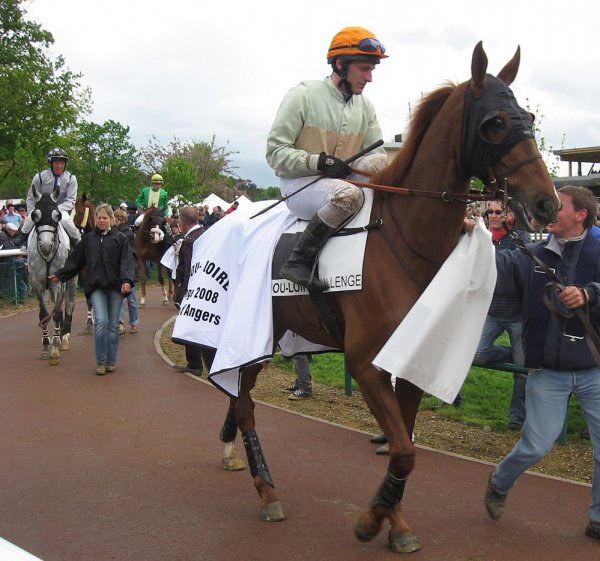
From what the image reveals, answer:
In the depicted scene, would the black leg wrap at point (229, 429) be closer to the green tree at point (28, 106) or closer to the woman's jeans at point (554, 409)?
the woman's jeans at point (554, 409)

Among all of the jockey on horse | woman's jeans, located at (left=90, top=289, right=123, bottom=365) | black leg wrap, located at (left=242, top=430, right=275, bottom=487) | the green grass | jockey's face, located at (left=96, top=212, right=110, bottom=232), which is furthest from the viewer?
the jockey on horse

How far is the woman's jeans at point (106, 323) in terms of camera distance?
959 centimetres

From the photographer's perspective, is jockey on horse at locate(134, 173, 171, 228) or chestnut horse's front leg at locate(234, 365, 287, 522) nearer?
chestnut horse's front leg at locate(234, 365, 287, 522)

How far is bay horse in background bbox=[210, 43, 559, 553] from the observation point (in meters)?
3.75

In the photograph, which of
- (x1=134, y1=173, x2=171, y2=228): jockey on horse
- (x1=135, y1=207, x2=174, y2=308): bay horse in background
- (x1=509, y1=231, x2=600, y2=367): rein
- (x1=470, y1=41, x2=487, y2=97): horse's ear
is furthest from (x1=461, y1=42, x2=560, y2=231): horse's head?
(x1=134, y1=173, x2=171, y2=228): jockey on horse

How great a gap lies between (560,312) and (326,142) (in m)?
1.89

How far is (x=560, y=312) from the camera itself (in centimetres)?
418

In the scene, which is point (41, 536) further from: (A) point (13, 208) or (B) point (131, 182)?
(B) point (131, 182)

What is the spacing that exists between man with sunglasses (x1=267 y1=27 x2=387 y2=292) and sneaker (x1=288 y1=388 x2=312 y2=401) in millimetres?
3917

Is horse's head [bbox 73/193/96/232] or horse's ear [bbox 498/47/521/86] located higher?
horse's ear [bbox 498/47/521/86]

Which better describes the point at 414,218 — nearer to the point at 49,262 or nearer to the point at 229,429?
the point at 229,429

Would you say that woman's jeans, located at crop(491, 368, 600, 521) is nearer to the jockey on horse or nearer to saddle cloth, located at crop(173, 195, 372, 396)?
saddle cloth, located at crop(173, 195, 372, 396)

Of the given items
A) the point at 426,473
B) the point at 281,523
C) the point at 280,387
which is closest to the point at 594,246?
the point at 426,473

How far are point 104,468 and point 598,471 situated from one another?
3.67 meters
